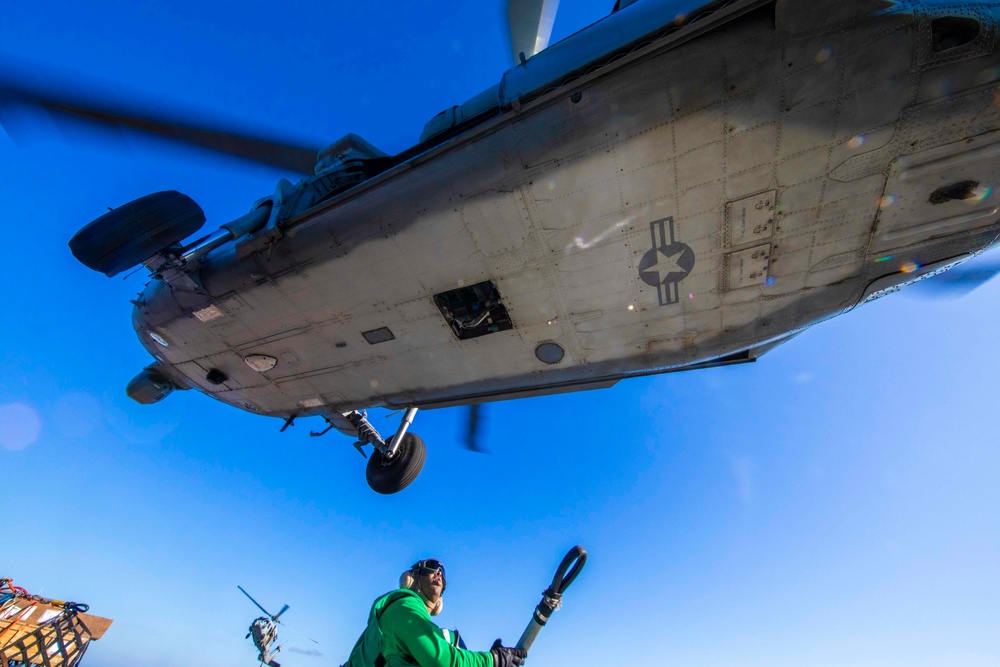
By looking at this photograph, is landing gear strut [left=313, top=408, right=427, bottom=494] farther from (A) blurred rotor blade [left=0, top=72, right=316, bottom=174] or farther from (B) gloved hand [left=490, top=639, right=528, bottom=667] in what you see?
(B) gloved hand [left=490, top=639, right=528, bottom=667]

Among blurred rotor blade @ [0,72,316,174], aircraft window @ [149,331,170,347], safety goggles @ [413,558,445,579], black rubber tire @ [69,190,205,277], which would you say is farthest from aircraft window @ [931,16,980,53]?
aircraft window @ [149,331,170,347]

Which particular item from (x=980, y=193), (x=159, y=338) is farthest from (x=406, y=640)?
(x=159, y=338)

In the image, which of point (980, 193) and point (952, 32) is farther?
point (980, 193)

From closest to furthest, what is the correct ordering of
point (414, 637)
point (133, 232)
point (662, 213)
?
1. point (414, 637)
2. point (662, 213)
3. point (133, 232)

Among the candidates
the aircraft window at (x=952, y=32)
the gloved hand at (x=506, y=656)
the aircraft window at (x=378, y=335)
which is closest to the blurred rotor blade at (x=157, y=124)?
the aircraft window at (x=378, y=335)

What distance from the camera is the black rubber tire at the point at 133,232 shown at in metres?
5.04

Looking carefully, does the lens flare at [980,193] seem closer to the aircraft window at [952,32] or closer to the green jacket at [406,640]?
the aircraft window at [952,32]

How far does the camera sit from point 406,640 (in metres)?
1.81

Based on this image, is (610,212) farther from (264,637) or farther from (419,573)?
(264,637)

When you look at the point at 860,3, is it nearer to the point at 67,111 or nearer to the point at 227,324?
the point at 67,111

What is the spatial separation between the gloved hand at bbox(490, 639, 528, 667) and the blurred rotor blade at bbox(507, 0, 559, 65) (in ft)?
20.2

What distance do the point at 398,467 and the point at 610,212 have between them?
20.4 feet

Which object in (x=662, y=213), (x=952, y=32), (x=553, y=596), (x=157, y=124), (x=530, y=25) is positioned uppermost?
(x=530, y=25)

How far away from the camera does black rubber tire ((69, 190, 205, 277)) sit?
198 inches
